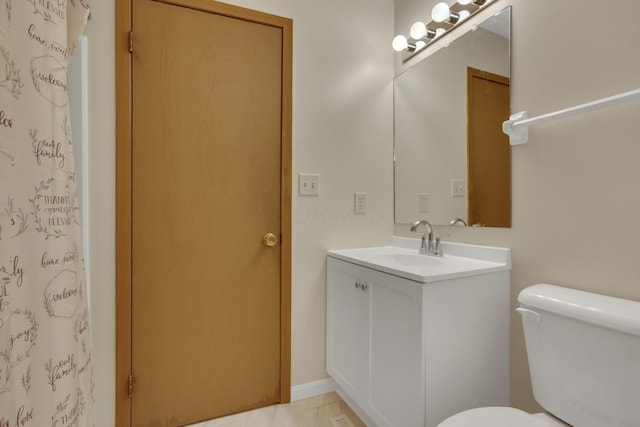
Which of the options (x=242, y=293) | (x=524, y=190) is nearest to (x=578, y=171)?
(x=524, y=190)

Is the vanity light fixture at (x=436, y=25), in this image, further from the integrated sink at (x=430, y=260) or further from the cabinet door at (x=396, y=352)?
the cabinet door at (x=396, y=352)

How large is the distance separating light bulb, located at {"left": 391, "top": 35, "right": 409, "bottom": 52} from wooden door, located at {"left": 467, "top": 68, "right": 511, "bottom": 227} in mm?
437

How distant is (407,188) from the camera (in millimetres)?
1836

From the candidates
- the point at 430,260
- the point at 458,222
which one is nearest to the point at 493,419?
the point at 430,260

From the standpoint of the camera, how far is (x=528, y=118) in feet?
3.98

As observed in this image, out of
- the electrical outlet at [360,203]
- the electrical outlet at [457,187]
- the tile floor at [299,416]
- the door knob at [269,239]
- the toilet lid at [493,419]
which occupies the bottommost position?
the tile floor at [299,416]

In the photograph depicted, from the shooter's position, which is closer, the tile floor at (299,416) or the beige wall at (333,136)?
the tile floor at (299,416)

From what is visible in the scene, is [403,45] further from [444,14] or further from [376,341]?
[376,341]

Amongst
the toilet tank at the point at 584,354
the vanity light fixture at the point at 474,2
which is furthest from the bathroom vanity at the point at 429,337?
the vanity light fixture at the point at 474,2

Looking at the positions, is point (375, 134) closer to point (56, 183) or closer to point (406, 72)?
point (406, 72)

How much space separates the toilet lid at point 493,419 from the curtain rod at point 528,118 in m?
0.92

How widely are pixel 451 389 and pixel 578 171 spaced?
88cm

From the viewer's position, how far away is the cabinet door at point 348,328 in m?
1.41

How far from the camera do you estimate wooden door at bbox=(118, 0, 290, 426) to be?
1.38m
